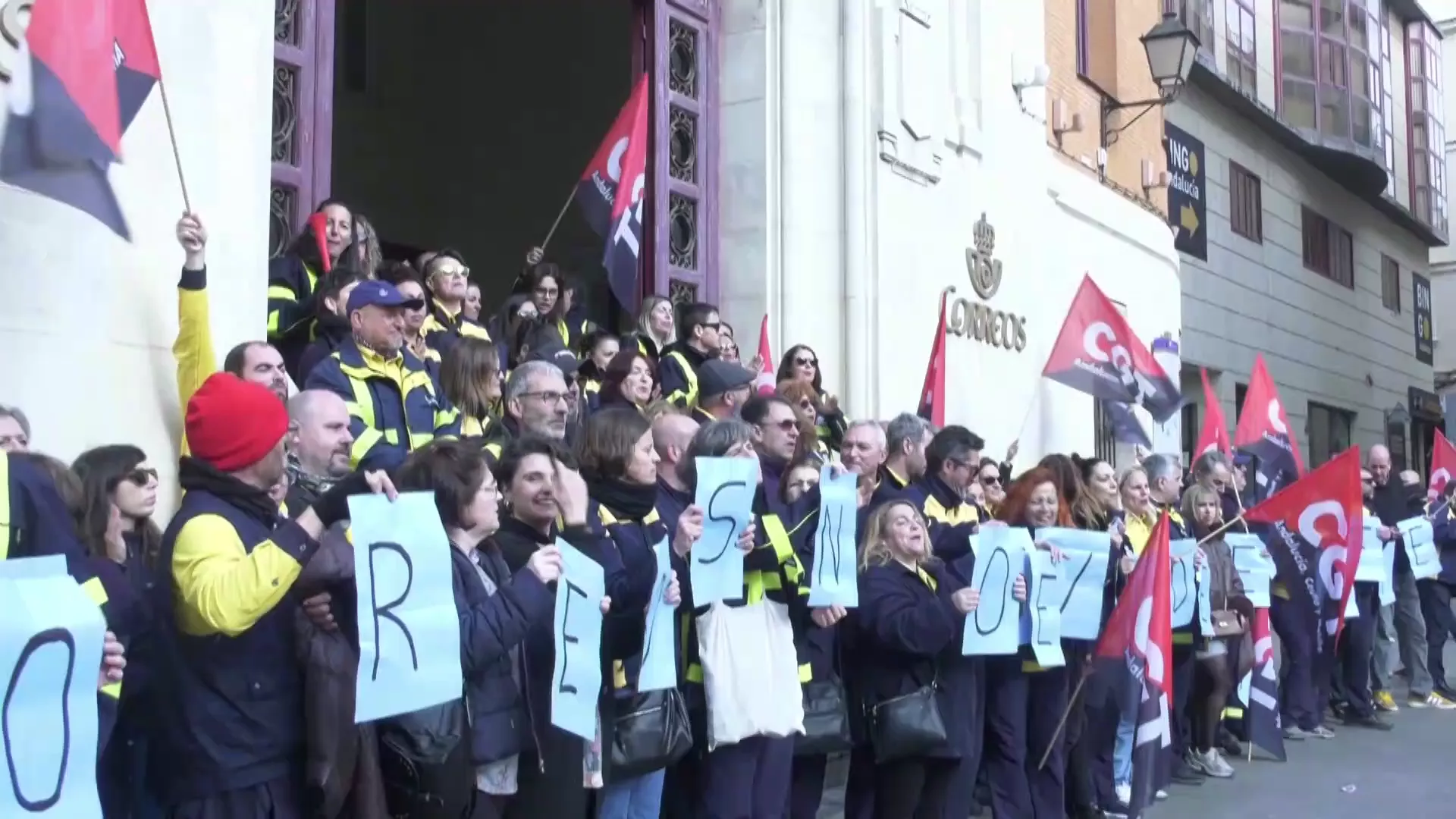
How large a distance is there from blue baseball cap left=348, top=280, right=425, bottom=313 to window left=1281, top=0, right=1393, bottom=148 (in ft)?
80.3

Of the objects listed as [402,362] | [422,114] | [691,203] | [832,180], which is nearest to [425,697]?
[402,362]

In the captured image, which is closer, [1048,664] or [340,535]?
[340,535]

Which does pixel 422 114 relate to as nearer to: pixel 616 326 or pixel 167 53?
pixel 616 326

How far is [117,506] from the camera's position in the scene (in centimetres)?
406

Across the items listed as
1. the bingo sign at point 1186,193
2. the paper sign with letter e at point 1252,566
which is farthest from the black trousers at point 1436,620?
the bingo sign at point 1186,193

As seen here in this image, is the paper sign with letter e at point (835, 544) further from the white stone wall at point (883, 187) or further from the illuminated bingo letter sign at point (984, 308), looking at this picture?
the illuminated bingo letter sign at point (984, 308)

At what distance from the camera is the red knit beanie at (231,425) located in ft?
11.8

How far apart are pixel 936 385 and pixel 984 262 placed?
83.0 inches

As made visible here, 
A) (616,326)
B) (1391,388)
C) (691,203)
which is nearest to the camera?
(691,203)

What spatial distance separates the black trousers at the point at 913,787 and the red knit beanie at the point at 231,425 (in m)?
3.23

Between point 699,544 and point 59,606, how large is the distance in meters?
2.28

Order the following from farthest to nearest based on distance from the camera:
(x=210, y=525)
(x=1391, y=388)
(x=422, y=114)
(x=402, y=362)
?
(x=1391, y=388) < (x=422, y=114) < (x=402, y=362) < (x=210, y=525)

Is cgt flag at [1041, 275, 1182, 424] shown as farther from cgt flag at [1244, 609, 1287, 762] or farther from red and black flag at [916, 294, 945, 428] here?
cgt flag at [1244, 609, 1287, 762]

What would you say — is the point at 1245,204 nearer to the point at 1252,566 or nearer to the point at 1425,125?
the point at 1425,125
